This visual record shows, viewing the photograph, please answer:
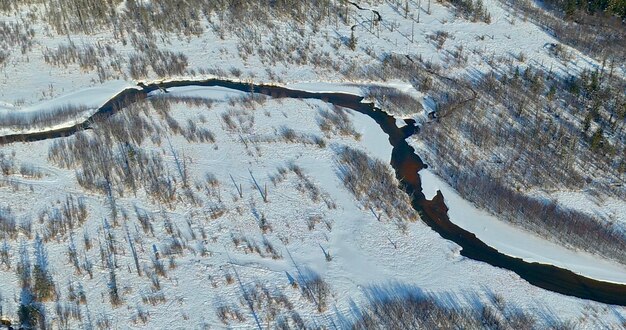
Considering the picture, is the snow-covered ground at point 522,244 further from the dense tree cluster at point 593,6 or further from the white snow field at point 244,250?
the dense tree cluster at point 593,6

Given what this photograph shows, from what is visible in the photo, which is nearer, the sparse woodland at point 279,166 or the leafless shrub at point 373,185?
the sparse woodland at point 279,166

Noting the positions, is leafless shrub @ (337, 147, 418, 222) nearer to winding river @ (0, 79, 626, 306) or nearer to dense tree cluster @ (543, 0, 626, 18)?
winding river @ (0, 79, 626, 306)

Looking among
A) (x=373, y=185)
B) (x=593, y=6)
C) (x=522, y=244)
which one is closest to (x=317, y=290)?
(x=373, y=185)

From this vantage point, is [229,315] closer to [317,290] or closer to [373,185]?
[317,290]

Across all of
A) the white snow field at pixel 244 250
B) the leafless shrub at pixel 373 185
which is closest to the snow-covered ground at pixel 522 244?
the white snow field at pixel 244 250

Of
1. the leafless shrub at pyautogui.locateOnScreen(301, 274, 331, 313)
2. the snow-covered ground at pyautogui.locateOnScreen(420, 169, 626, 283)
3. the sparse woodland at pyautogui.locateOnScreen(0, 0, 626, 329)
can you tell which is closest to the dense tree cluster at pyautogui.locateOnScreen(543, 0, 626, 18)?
the sparse woodland at pyautogui.locateOnScreen(0, 0, 626, 329)

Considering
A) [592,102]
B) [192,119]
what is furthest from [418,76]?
[192,119]

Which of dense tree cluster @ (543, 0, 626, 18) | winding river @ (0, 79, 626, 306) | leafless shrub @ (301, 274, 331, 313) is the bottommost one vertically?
winding river @ (0, 79, 626, 306)

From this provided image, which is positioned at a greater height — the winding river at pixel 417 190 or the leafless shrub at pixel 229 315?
the leafless shrub at pixel 229 315
